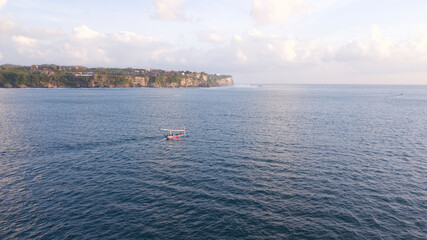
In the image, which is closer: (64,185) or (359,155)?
(64,185)

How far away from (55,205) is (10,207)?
5872 millimetres

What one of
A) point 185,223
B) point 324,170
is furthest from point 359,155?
point 185,223

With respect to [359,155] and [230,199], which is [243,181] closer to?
[230,199]

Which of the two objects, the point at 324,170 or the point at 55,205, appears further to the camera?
the point at 324,170

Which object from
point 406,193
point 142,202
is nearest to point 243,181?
point 142,202

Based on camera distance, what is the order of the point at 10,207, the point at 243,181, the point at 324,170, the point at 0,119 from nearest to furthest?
the point at 10,207
the point at 243,181
the point at 324,170
the point at 0,119

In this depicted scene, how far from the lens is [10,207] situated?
32.4 metres

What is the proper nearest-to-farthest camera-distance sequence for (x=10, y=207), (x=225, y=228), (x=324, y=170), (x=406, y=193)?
(x=225, y=228), (x=10, y=207), (x=406, y=193), (x=324, y=170)

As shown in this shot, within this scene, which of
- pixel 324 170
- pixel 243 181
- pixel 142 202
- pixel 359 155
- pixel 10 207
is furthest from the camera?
pixel 359 155

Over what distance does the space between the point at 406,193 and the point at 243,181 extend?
26.9 meters

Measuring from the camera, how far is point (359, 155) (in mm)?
55844

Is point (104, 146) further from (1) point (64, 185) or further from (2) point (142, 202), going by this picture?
(2) point (142, 202)

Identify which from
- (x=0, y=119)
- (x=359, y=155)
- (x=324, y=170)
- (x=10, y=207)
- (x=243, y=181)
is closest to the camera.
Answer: (x=10, y=207)

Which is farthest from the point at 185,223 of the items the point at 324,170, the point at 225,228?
the point at 324,170
